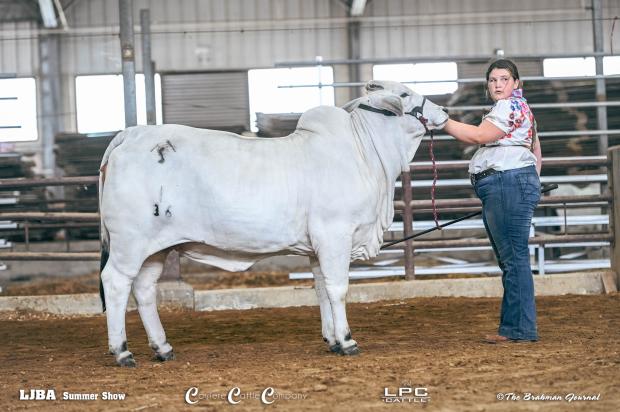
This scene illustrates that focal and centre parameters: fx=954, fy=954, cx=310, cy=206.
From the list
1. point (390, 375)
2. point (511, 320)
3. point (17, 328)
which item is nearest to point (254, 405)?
point (390, 375)

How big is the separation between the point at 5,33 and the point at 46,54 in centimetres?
106

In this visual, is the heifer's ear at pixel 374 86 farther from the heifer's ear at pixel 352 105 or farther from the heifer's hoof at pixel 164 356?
the heifer's hoof at pixel 164 356


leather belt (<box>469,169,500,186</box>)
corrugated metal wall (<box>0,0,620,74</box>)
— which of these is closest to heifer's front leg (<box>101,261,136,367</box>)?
leather belt (<box>469,169,500,186</box>)

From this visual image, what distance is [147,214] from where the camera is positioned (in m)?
5.61

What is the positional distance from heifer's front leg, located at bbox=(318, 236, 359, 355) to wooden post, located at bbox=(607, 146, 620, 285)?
4496 millimetres

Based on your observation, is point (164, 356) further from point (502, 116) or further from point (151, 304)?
point (502, 116)

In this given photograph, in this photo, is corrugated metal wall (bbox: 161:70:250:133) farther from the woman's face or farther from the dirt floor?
the woman's face

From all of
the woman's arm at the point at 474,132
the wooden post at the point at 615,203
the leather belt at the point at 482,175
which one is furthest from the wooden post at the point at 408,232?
the woman's arm at the point at 474,132

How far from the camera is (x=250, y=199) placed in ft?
18.7

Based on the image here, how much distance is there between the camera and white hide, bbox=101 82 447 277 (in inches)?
222

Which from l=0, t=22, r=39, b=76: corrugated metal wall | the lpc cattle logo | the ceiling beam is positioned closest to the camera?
the lpc cattle logo

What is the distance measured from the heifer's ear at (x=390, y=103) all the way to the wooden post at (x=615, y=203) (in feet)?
13.3

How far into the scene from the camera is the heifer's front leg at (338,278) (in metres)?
5.76

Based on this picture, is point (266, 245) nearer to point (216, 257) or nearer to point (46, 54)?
point (216, 257)
